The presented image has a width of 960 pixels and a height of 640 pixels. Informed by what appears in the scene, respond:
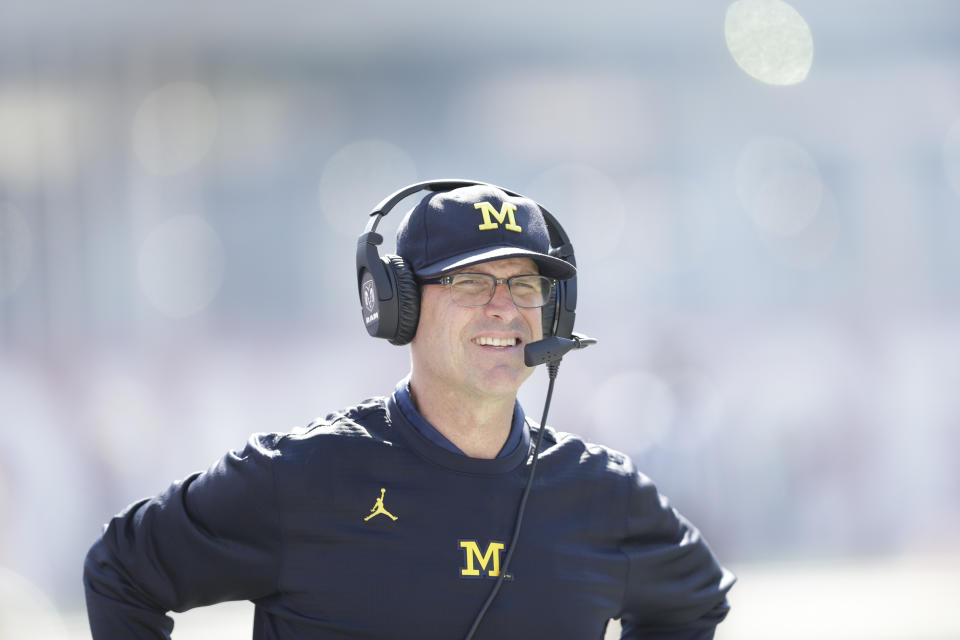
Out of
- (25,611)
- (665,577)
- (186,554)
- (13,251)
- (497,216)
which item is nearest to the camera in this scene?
(186,554)

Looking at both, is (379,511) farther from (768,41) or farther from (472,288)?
(768,41)

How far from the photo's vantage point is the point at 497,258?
3.76 ft

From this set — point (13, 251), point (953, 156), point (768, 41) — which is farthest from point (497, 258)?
point (953, 156)

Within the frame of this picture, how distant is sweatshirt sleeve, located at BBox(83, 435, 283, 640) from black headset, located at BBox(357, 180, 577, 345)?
0.24m

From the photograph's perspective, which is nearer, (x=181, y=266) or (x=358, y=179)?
(x=181, y=266)

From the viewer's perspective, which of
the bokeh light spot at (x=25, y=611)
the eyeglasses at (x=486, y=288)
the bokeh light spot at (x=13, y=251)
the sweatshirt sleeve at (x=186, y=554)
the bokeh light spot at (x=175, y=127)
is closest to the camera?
the sweatshirt sleeve at (x=186, y=554)

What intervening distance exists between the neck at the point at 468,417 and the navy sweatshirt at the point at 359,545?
1.1 inches

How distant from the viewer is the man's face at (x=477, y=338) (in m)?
1.17

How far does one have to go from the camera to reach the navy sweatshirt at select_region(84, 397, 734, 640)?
1.10 m

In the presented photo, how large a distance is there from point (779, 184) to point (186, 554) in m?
3.18

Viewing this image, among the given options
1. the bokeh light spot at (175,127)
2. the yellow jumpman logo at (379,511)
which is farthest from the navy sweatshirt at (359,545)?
the bokeh light spot at (175,127)

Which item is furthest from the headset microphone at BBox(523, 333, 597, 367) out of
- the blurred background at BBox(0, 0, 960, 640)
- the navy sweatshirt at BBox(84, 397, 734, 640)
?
the blurred background at BBox(0, 0, 960, 640)

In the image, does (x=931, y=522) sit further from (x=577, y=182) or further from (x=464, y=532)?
(x=464, y=532)

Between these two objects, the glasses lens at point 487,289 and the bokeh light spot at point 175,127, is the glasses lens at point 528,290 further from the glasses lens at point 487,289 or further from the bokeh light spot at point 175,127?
the bokeh light spot at point 175,127
